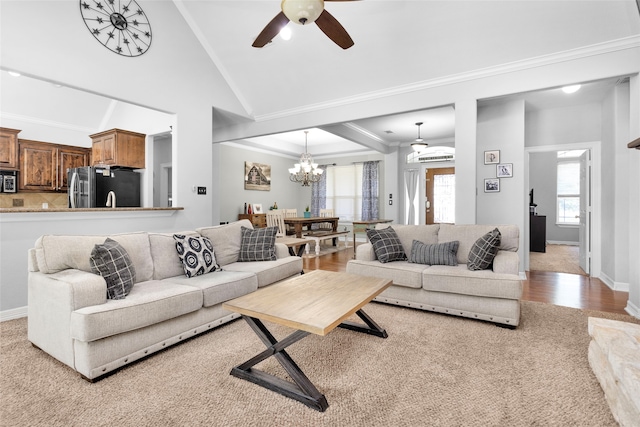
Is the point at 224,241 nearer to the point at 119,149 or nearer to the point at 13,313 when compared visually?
the point at 13,313

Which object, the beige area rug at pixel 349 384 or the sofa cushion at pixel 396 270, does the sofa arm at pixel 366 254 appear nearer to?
the sofa cushion at pixel 396 270

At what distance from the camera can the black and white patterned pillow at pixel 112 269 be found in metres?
2.22

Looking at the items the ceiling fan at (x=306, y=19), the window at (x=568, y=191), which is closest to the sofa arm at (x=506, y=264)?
the ceiling fan at (x=306, y=19)

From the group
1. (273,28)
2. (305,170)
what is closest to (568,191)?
(305,170)

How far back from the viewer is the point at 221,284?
2.71 meters

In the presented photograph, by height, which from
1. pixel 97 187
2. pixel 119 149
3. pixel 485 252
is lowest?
pixel 485 252

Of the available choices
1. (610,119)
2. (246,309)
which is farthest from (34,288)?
(610,119)

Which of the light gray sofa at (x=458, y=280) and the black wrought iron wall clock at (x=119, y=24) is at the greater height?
the black wrought iron wall clock at (x=119, y=24)

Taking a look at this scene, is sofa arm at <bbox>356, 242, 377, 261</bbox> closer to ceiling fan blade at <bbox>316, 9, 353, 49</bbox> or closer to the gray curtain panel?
ceiling fan blade at <bbox>316, 9, 353, 49</bbox>

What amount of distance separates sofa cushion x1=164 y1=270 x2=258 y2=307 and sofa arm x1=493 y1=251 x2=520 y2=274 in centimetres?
227

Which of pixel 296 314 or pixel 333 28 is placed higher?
pixel 333 28

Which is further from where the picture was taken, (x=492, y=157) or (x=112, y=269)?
(x=492, y=157)

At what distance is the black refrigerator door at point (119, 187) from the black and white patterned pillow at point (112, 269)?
2610 mm

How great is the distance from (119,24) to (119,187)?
229 cm
